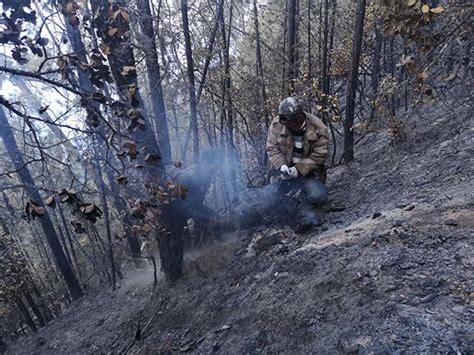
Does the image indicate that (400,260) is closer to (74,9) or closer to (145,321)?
(74,9)

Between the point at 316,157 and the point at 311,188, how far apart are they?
472 millimetres

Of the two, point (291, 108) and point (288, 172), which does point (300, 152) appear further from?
point (291, 108)

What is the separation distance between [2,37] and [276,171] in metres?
4.83

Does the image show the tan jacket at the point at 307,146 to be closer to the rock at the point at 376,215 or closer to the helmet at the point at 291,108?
the helmet at the point at 291,108

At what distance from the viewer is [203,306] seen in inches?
187

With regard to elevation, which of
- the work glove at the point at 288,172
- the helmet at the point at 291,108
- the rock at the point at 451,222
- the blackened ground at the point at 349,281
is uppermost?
the helmet at the point at 291,108

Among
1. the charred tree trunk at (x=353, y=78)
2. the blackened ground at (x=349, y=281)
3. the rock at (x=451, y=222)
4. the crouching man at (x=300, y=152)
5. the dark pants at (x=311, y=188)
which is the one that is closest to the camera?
the blackened ground at (x=349, y=281)

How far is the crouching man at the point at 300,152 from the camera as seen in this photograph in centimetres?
570

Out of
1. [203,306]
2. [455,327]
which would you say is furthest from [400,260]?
[203,306]

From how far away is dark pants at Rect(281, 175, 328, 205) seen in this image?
581 cm

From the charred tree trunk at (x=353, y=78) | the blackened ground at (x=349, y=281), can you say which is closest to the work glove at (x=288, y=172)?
the blackened ground at (x=349, y=281)

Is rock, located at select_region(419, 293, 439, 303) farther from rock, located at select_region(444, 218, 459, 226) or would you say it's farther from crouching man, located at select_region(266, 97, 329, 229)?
crouching man, located at select_region(266, 97, 329, 229)

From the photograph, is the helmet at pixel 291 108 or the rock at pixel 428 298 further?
the helmet at pixel 291 108

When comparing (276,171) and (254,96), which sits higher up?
(254,96)
